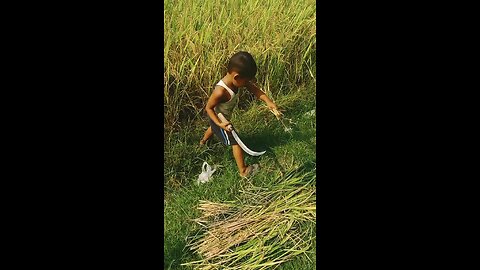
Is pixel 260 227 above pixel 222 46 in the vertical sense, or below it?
below

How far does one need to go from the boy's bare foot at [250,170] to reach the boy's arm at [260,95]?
0.32 meters

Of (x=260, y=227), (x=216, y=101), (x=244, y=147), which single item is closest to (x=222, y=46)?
(x=216, y=101)

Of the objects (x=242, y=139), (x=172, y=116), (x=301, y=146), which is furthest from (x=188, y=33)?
(x=301, y=146)

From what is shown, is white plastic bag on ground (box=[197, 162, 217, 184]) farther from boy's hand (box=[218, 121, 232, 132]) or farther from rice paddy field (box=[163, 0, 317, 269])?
boy's hand (box=[218, 121, 232, 132])

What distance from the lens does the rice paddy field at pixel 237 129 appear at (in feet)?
9.61

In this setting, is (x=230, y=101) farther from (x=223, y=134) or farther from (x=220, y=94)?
(x=223, y=134)

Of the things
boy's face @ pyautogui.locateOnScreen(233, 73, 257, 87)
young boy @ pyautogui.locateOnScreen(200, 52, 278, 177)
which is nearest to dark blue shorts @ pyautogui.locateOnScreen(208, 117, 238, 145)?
young boy @ pyautogui.locateOnScreen(200, 52, 278, 177)

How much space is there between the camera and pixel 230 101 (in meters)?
2.95

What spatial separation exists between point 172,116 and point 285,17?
784mm

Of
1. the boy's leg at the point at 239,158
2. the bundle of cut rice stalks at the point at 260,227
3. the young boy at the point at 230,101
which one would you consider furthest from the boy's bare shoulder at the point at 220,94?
the bundle of cut rice stalks at the point at 260,227

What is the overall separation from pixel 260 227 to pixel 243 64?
0.84 meters

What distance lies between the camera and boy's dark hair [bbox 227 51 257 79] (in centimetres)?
291

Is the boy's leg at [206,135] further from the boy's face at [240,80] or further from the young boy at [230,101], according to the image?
the boy's face at [240,80]

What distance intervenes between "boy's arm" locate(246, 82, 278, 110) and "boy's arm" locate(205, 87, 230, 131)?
5.2 inches
